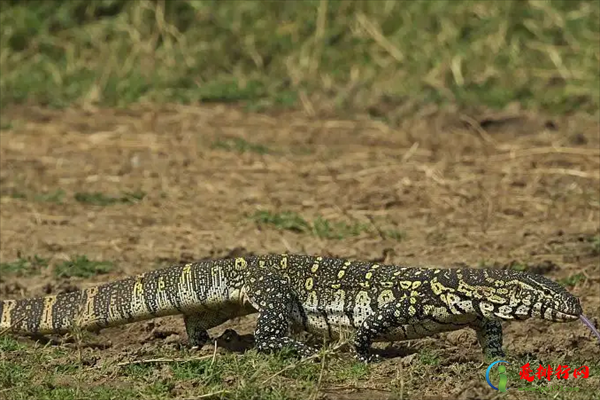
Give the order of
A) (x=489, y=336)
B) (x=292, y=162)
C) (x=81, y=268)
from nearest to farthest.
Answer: (x=489, y=336) → (x=81, y=268) → (x=292, y=162)

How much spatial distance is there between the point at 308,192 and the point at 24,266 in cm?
291

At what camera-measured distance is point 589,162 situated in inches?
457

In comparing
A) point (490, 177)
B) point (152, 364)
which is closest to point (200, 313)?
point (152, 364)

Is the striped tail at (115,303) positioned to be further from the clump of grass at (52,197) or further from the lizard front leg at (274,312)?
Result: the clump of grass at (52,197)

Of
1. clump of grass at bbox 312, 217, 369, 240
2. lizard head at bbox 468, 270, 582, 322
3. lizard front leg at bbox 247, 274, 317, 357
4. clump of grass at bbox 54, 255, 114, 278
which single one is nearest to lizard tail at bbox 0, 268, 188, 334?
lizard front leg at bbox 247, 274, 317, 357

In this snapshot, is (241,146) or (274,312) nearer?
(274,312)

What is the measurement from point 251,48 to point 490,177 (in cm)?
467

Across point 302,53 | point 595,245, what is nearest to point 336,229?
point 595,245

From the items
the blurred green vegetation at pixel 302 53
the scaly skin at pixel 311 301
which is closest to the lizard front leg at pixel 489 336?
the scaly skin at pixel 311 301

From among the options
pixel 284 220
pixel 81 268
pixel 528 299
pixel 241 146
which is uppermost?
pixel 528 299

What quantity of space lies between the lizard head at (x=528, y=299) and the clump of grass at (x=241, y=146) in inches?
222

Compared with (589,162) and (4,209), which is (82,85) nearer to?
(4,209)

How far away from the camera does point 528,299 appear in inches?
261

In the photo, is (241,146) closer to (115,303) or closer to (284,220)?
(284,220)
